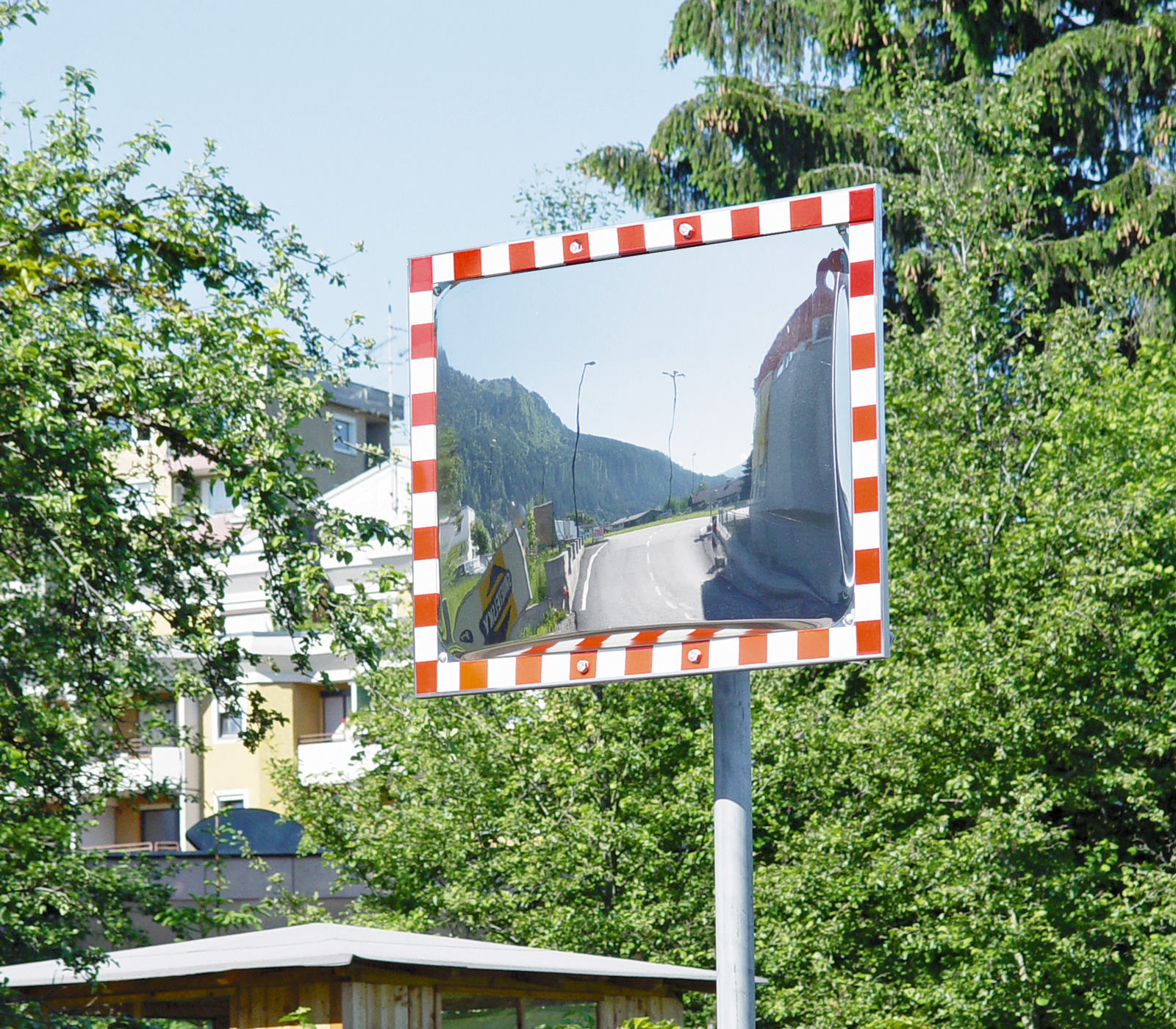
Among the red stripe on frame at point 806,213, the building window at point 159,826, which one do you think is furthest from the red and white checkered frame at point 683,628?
the building window at point 159,826

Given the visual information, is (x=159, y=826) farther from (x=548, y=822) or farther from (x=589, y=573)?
(x=589, y=573)

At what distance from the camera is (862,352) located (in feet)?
16.9

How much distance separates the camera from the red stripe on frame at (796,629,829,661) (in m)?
5.12

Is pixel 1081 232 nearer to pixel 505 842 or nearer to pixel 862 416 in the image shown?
pixel 505 842

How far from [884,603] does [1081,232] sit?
18852mm

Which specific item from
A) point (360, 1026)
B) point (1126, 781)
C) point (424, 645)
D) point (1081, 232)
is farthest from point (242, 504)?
point (1081, 232)

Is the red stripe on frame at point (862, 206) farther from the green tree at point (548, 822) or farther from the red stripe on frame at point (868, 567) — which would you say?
the green tree at point (548, 822)

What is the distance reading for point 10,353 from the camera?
1003 centimetres

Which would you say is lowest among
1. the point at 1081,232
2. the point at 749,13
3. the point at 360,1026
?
the point at 360,1026

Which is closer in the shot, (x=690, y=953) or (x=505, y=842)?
(x=690, y=953)

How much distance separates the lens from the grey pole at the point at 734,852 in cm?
502

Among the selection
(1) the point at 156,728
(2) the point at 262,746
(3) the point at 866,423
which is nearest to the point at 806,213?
(3) the point at 866,423

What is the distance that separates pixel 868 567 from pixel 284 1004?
7.39 meters

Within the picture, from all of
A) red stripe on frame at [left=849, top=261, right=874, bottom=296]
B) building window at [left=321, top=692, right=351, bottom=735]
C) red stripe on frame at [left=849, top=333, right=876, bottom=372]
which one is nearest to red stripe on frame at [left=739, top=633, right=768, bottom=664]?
red stripe on frame at [left=849, top=333, right=876, bottom=372]
